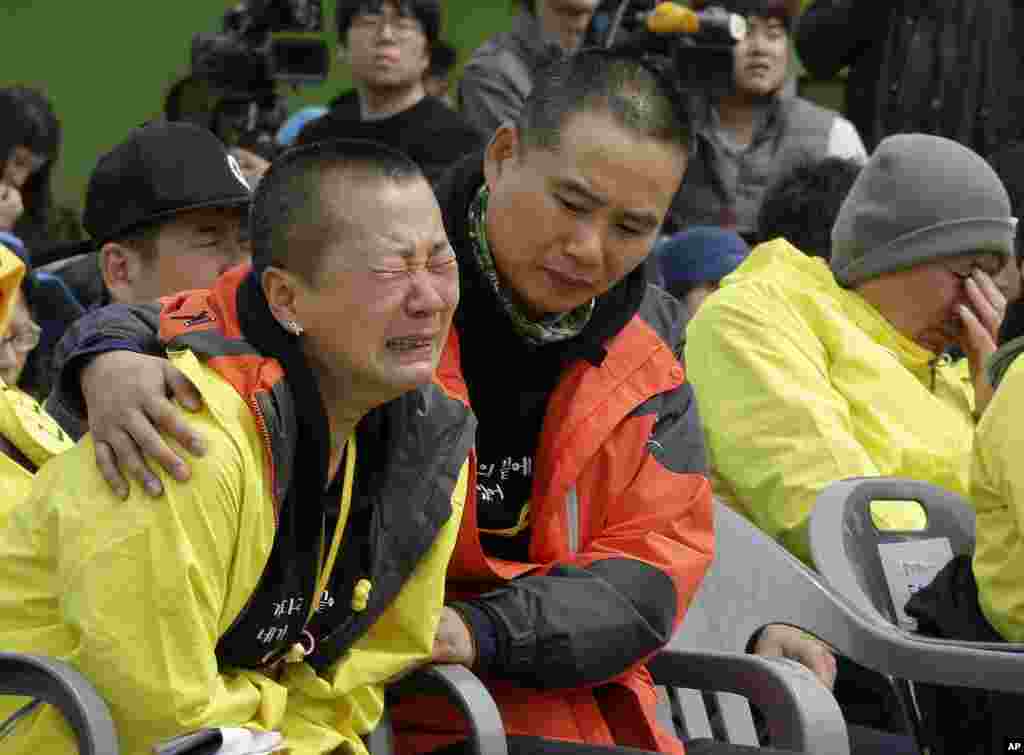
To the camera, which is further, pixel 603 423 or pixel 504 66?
pixel 504 66

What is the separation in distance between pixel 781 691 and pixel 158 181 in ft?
4.88

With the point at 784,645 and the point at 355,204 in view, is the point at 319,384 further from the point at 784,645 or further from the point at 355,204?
the point at 784,645

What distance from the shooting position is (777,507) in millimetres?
3754

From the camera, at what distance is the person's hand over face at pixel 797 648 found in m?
3.67

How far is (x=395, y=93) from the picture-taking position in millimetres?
5852

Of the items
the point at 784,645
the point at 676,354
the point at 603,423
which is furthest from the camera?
the point at 784,645

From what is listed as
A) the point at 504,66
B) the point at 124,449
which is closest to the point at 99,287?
the point at 504,66

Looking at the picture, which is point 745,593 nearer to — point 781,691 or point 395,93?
point 781,691

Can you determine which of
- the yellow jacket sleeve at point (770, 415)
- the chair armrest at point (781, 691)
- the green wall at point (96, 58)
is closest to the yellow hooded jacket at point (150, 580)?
the chair armrest at point (781, 691)

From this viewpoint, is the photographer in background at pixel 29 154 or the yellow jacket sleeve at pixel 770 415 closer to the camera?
the yellow jacket sleeve at pixel 770 415

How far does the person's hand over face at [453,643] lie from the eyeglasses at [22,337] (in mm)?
1271

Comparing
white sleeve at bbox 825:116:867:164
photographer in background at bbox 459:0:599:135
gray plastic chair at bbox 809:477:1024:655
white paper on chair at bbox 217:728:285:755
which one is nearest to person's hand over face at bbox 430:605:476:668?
white paper on chair at bbox 217:728:285:755

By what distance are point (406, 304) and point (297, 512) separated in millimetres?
301

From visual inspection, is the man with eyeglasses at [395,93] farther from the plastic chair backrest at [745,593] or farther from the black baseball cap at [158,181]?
the plastic chair backrest at [745,593]
